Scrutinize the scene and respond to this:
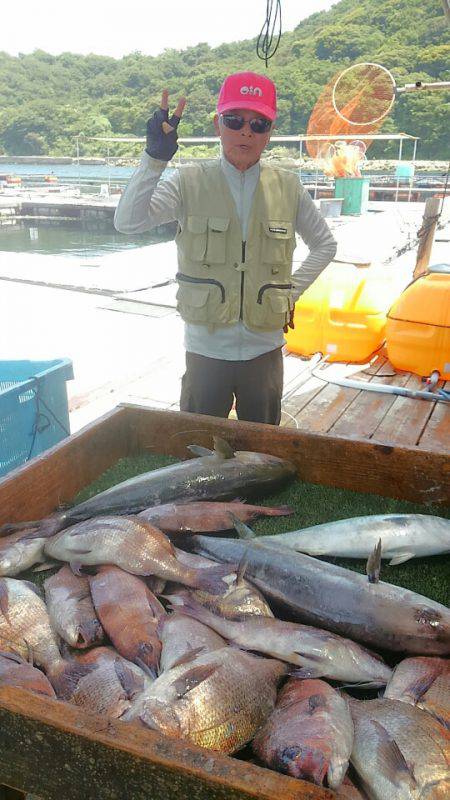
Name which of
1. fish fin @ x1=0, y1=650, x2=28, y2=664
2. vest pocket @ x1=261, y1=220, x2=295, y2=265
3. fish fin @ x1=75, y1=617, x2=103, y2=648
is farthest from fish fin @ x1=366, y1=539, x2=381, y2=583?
vest pocket @ x1=261, y1=220, x2=295, y2=265

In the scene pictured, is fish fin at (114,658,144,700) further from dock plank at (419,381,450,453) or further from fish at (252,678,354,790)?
dock plank at (419,381,450,453)

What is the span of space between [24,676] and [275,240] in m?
2.39

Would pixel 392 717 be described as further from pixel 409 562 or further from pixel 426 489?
pixel 426 489

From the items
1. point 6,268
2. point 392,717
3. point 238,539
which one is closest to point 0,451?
point 238,539

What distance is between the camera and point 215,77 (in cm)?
6644

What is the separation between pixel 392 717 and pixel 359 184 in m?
22.4

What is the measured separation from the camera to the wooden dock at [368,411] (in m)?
4.77

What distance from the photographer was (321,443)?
2.62 metres

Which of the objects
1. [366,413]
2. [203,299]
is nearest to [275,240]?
[203,299]

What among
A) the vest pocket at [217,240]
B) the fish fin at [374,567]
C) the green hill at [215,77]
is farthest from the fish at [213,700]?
the green hill at [215,77]

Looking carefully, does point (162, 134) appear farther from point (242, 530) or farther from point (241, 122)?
point (242, 530)

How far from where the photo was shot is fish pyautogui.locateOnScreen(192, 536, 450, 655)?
5.34 feet

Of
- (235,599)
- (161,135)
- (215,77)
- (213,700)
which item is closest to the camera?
(213,700)

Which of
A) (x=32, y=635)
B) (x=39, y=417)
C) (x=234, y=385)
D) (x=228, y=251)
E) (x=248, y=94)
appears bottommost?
(x=39, y=417)
